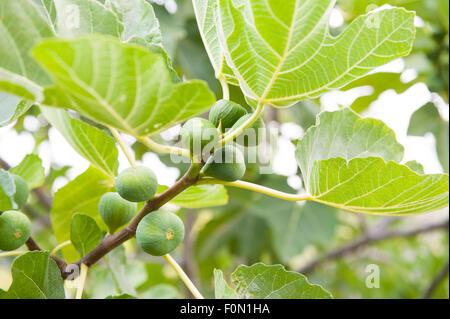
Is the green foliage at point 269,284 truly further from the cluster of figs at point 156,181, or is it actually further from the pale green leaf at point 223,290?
the cluster of figs at point 156,181

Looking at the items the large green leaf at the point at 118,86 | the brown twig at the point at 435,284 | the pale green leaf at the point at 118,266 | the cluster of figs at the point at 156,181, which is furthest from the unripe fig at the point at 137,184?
the brown twig at the point at 435,284

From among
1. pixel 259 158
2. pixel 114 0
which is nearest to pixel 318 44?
pixel 114 0

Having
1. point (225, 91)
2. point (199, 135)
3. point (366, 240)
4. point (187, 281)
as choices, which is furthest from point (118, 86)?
point (366, 240)

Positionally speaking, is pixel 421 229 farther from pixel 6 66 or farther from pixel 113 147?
pixel 6 66

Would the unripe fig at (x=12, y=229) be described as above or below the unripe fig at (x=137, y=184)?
below

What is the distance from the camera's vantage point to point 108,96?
45 cm

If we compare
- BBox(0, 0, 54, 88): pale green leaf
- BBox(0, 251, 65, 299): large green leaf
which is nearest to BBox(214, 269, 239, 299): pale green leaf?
BBox(0, 251, 65, 299): large green leaf

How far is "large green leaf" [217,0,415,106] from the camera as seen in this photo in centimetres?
53

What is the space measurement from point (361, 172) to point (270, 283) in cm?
21

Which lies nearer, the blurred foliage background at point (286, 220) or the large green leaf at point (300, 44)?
the large green leaf at point (300, 44)

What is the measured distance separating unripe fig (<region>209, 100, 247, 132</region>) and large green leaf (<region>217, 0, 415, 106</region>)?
3cm

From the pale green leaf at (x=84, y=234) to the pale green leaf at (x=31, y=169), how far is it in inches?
7.7

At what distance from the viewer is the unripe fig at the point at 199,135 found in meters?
0.55

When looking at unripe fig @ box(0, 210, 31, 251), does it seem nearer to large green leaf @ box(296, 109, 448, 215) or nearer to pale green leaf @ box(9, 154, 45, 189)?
pale green leaf @ box(9, 154, 45, 189)
